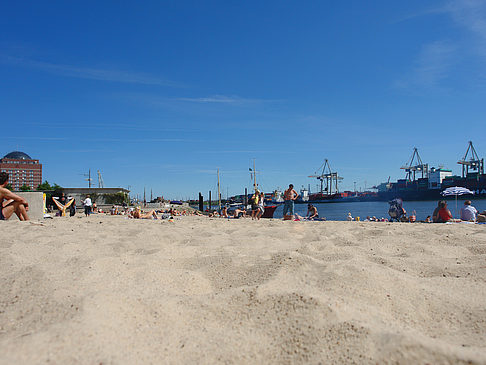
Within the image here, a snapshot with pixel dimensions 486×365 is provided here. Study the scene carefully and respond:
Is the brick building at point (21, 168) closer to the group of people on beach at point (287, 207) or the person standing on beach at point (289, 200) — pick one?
the group of people on beach at point (287, 207)

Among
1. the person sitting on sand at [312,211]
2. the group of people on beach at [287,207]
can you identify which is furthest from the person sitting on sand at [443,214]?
the person sitting on sand at [312,211]

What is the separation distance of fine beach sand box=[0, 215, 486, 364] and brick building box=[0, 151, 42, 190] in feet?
431

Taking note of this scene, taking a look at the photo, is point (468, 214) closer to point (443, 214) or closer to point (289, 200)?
point (443, 214)

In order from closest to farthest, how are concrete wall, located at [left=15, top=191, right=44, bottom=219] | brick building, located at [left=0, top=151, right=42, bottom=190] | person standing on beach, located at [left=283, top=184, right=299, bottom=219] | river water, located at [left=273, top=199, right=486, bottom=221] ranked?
concrete wall, located at [left=15, top=191, right=44, bottom=219], person standing on beach, located at [left=283, top=184, right=299, bottom=219], river water, located at [left=273, top=199, right=486, bottom=221], brick building, located at [left=0, top=151, right=42, bottom=190]

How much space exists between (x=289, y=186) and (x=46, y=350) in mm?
8489

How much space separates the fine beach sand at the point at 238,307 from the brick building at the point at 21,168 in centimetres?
13134

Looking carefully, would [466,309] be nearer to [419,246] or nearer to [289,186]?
[419,246]

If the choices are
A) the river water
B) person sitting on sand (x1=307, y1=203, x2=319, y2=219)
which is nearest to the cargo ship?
the river water

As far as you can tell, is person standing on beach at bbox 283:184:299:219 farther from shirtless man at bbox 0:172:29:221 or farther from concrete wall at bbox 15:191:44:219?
concrete wall at bbox 15:191:44:219

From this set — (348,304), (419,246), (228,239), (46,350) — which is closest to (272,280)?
(348,304)

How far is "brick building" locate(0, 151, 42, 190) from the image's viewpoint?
114238mm

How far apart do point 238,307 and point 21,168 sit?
142129 mm

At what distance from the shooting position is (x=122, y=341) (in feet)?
4.83

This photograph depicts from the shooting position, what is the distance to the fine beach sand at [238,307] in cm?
139
